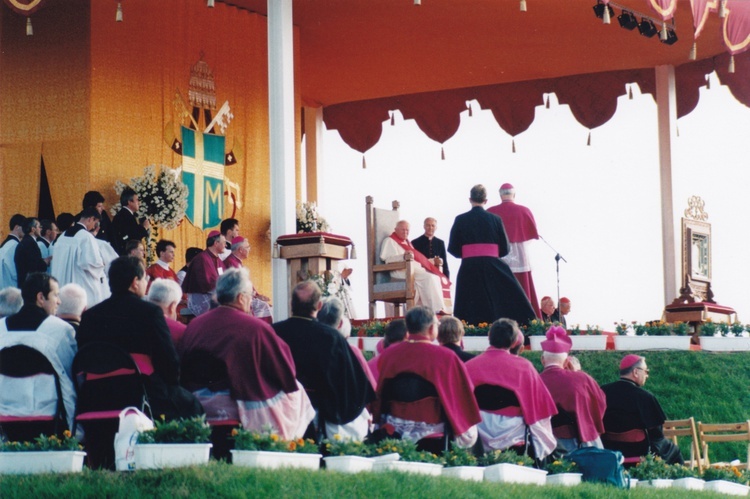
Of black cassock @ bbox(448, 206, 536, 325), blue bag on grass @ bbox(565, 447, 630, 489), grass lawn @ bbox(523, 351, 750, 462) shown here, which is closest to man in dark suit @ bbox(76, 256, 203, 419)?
blue bag on grass @ bbox(565, 447, 630, 489)

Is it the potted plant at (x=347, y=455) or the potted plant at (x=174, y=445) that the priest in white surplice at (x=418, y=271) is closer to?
the potted plant at (x=347, y=455)

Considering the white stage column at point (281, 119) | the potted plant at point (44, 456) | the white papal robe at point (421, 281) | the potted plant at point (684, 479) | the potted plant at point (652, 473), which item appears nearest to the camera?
the potted plant at point (44, 456)

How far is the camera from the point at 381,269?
16.5 m

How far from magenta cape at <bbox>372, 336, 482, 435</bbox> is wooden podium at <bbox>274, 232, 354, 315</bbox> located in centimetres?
469

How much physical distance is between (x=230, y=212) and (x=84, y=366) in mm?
10600

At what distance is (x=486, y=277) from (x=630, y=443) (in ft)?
14.2

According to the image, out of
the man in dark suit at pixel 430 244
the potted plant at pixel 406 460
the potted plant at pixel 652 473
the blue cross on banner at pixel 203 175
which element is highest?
the blue cross on banner at pixel 203 175

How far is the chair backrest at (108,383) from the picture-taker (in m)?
7.76

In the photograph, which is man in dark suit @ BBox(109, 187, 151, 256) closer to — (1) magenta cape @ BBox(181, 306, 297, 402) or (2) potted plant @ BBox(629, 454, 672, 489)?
(2) potted plant @ BBox(629, 454, 672, 489)

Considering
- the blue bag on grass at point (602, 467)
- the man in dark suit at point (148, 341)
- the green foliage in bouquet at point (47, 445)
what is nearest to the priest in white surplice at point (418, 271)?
the blue bag on grass at point (602, 467)

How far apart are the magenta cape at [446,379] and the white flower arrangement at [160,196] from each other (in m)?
8.05

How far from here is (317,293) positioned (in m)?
8.95

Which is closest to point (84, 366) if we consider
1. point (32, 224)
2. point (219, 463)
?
point (219, 463)

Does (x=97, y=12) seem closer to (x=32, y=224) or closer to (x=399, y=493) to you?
(x=32, y=224)
